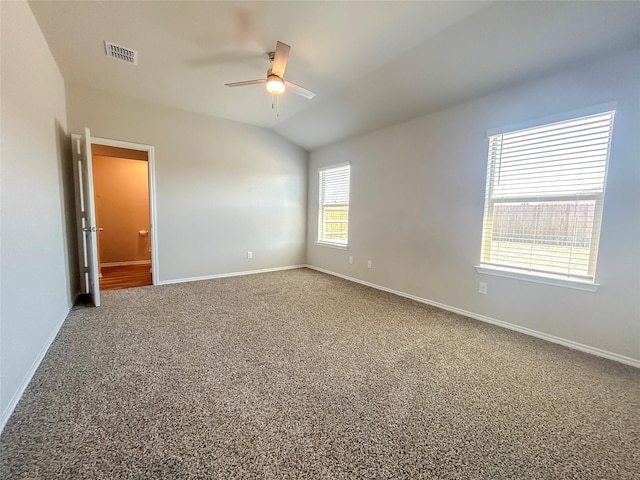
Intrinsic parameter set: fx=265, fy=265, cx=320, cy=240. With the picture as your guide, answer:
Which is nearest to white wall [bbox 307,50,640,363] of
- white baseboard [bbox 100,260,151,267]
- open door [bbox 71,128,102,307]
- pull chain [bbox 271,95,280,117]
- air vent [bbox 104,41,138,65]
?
pull chain [bbox 271,95,280,117]

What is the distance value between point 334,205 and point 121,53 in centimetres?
363

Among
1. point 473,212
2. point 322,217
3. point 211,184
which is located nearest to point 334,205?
point 322,217

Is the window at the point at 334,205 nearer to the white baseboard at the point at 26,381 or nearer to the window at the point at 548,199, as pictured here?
the window at the point at 548,199

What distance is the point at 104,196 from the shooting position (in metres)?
5.75

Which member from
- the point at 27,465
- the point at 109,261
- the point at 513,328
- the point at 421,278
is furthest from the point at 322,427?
the point at 109,261

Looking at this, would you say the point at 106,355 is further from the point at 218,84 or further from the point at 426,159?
the point at 426,159

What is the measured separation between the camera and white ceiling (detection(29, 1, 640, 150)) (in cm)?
210

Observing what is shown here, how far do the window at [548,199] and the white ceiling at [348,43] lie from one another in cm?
61

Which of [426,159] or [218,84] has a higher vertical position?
[218,84]

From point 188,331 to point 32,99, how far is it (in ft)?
7.57

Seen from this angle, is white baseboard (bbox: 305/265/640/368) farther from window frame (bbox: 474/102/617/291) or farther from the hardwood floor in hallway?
the hardwood floor in hallway

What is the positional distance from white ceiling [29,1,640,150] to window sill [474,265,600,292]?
1925 millimetres

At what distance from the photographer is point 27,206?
1915 millimetres

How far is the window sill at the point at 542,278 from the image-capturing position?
2.35 m
